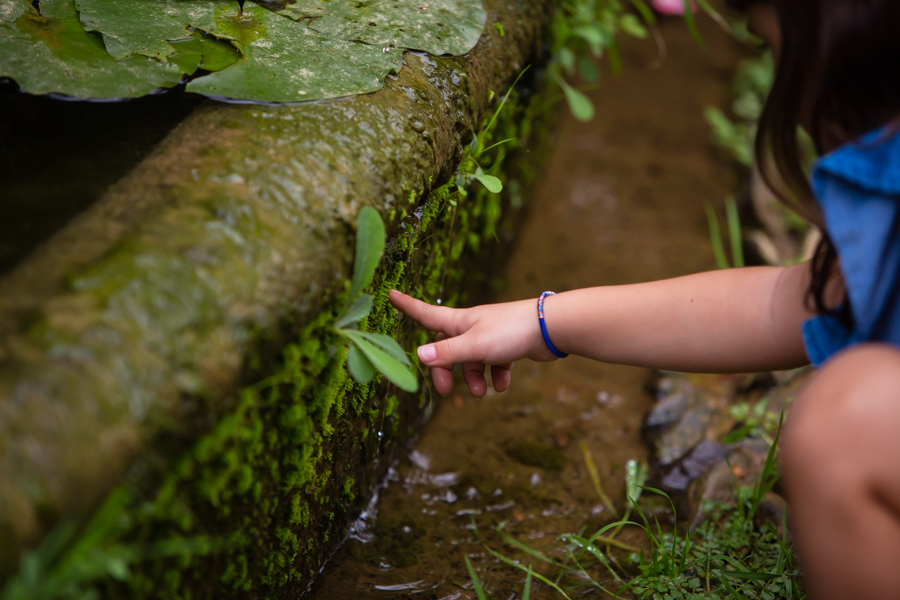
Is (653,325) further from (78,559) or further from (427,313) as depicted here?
(78,559)

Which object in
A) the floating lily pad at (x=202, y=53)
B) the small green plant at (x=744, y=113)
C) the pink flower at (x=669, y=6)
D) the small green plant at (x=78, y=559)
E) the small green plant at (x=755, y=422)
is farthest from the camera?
the pink flower at (x=669, y=6)

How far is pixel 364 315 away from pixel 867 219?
0.75 metres

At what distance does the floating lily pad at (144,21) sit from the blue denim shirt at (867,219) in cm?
125

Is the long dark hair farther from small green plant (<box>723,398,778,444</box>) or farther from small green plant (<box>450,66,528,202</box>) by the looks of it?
small green plant (<box>723,398,778,444</box>)

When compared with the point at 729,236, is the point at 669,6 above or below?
above

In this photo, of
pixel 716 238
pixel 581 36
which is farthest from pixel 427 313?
pixel 716 238

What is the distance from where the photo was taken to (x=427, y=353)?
1.23m

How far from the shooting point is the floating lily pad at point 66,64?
128cm

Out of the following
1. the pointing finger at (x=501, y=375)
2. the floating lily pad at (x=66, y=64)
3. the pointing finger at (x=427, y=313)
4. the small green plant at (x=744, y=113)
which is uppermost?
the floating lily pad at (x=66, y=64)

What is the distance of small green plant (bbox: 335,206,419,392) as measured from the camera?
104 centimetres

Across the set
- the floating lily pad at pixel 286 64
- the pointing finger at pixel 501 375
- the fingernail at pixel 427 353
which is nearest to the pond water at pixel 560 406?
the pointing finger at pixel 501 375

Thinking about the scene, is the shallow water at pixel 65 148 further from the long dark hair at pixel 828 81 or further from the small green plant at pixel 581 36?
the small green plant at pixel 581 36

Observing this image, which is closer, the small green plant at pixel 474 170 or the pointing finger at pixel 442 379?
the pointing finger at pixel 442 379

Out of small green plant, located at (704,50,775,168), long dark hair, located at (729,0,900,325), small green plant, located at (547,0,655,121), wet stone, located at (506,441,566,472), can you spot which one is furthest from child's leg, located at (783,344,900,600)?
small green plant, located at (704,50,775,168)
